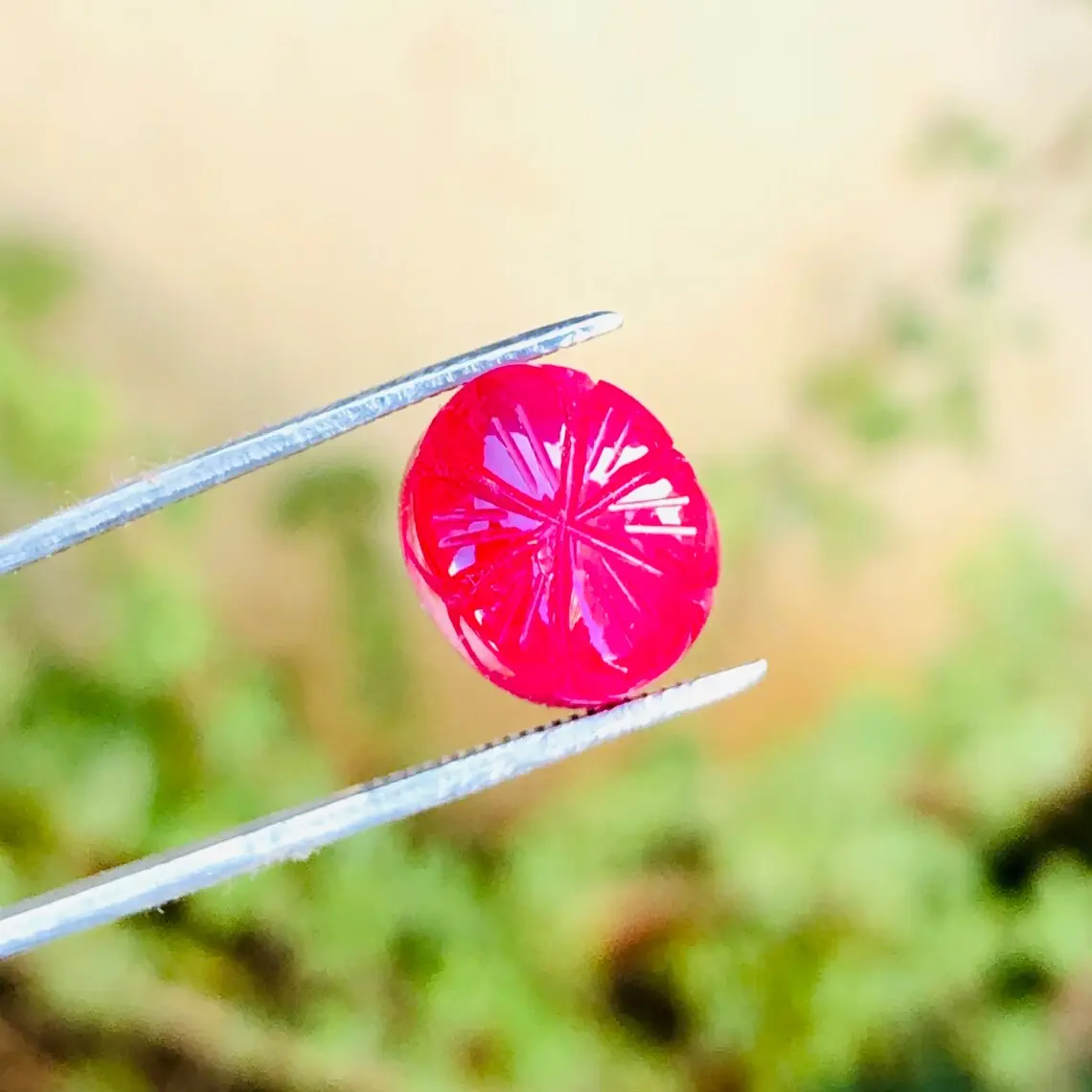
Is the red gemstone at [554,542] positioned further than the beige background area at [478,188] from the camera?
No

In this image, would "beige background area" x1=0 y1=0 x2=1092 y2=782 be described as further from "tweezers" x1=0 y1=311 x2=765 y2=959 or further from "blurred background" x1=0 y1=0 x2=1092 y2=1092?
"tweezers" x1=0 y1=311 x2=765 y2=959

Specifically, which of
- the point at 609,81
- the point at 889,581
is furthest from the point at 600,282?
the point at 889,581

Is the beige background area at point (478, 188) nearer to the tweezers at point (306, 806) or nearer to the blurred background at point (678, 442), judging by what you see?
the blurred background at point (678, 442)

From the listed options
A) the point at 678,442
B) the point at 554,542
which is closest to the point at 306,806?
the point at 554,542

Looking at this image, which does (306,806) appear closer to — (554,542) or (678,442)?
(554,542)

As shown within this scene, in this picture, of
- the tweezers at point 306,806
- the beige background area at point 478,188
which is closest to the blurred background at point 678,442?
the beige background area at point 478,188

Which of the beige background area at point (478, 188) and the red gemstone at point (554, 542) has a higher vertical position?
the beige background area at point (478, 188)
